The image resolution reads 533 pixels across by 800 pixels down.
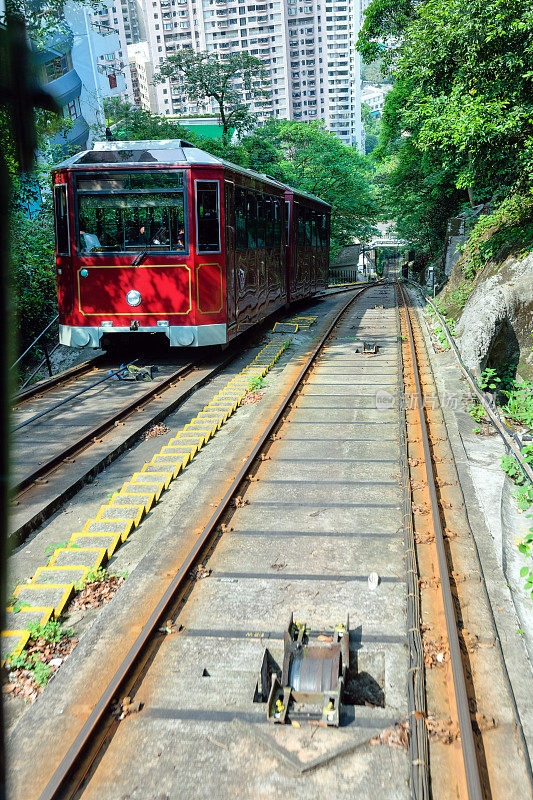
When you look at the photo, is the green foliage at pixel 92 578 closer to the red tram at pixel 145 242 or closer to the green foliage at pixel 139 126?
the red tram at pixel 145 242

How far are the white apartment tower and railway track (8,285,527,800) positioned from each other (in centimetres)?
12040

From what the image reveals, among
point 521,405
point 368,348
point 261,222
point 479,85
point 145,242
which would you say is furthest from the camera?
Result: point 261,222

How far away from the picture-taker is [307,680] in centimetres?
416

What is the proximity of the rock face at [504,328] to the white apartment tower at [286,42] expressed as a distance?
375 ft

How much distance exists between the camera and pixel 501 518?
21.5 feet

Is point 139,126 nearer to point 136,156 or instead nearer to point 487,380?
point 136,156

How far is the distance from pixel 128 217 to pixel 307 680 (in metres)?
9.59

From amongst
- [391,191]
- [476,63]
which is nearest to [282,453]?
[476,63]

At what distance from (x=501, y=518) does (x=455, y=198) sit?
26273 millimetres

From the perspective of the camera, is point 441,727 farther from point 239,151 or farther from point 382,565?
point 239,151

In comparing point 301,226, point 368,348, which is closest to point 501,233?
point 368,348

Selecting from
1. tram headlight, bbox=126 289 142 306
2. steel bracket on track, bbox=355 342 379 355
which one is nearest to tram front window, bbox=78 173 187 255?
tram headlight, bbox=126 289 142 306

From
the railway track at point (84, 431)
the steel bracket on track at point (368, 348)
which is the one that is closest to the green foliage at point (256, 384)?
the railway track at point (84, 431)

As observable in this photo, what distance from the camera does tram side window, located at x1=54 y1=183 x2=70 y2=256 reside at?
11966mm
